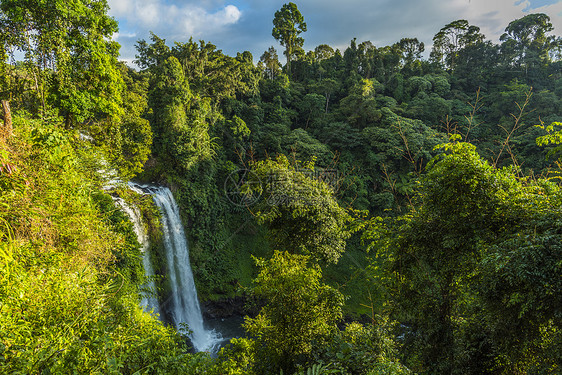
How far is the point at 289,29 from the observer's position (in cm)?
3244

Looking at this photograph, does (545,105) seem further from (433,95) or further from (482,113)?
(433,95)

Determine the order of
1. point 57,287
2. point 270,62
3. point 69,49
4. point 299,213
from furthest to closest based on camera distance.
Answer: point 270,62 → point 69,49 → point 299,213 → point 57,287

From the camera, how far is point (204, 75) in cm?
2023

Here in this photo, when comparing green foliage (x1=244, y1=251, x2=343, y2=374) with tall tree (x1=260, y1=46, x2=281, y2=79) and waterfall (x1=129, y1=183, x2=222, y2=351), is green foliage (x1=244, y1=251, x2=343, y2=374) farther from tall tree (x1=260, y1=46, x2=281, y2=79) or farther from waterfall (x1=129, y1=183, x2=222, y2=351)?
tall tree (x1=260, y1=46, x2=281, y2=79)

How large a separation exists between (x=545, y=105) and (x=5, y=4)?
3637 cm

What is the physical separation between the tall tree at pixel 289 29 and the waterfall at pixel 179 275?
25.9 metres

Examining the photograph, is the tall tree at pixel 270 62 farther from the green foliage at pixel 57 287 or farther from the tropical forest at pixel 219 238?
the green foliage at pixel 57 287

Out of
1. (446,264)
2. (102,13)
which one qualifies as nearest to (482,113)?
(446,264)

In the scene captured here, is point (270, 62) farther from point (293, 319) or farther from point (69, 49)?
point (293, 319)

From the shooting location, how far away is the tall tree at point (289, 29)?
3189 centimetres

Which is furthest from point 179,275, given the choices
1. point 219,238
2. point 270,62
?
point 270,62

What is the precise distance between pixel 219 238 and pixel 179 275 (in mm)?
3871

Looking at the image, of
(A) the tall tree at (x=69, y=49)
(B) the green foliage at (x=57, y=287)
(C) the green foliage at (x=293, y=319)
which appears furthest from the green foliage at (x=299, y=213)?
(A) the tall tree at (x=69, y=49)

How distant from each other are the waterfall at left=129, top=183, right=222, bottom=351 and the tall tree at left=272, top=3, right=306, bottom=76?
85.0 ft
